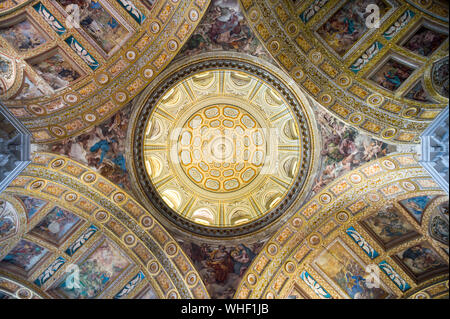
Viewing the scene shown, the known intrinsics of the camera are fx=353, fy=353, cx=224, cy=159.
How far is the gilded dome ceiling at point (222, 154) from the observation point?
14.7 metres

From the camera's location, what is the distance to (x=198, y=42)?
13.1 meters

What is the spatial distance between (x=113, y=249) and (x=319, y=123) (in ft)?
32.2

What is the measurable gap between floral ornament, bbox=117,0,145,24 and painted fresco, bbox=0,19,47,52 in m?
2.81

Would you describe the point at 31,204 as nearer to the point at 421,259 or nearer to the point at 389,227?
the point at 389,227

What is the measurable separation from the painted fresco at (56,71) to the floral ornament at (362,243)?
11793 millimetres

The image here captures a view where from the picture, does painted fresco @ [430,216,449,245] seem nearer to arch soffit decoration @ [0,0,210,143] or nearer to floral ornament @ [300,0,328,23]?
floral ornament @ [300,0,328,23]

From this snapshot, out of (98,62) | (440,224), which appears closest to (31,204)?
(98,62)

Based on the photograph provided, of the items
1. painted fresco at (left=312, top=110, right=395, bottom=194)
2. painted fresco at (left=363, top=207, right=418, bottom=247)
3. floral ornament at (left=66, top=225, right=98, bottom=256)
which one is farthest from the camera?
floral ornament at (left=66, top=225, right=98, bottom=256)

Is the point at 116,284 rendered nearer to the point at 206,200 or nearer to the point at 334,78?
the point at 206,200

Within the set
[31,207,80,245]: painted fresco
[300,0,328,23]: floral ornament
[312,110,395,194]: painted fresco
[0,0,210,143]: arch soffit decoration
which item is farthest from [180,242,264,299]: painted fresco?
[300,0,328,23]: floral ornament

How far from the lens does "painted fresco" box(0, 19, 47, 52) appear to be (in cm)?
1079

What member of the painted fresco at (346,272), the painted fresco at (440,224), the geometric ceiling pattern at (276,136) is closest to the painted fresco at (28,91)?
the geometric ceiling pattern at (276,136)

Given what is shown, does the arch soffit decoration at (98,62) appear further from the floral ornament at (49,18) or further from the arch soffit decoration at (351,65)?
the arch soffit decoration at (351,65)

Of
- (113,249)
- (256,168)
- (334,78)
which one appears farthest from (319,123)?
(113,249)
